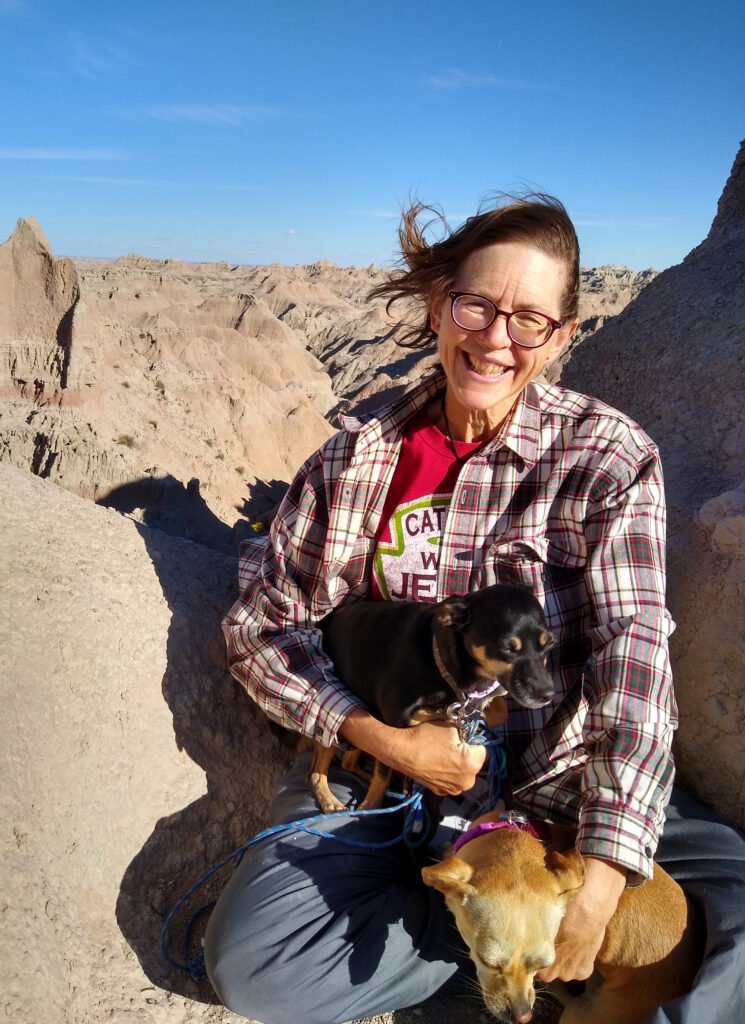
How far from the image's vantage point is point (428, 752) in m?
2.45

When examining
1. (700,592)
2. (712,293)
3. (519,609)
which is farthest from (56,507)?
(712,293)

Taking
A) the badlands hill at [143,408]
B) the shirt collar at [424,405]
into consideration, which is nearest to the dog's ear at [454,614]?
the shirt collar at [424,405]

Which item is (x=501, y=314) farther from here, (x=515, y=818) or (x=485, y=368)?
(x=515, y=818)

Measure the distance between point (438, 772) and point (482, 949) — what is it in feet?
1.76

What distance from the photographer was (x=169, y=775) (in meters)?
2.85

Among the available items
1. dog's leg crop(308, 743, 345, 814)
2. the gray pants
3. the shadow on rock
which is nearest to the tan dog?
the gray pants

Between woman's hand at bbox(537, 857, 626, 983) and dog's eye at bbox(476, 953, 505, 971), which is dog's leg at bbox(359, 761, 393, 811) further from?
woman's hand at bbox(537, 857, 626, 983)

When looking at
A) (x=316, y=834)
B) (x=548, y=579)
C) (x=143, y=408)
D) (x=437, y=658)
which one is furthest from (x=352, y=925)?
(x=143, y=408)

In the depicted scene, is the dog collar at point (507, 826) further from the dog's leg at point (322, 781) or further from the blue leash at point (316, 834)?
the dog's leg at point (322, 781)

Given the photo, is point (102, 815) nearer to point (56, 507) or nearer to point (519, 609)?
point (56, 507)

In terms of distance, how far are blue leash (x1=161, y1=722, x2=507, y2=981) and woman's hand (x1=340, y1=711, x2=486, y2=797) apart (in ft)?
0.19

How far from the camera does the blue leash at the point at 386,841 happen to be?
2.48 m

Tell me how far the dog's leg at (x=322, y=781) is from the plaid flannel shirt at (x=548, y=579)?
16 centimetres

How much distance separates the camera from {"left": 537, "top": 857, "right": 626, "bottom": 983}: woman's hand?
6.73 ft
